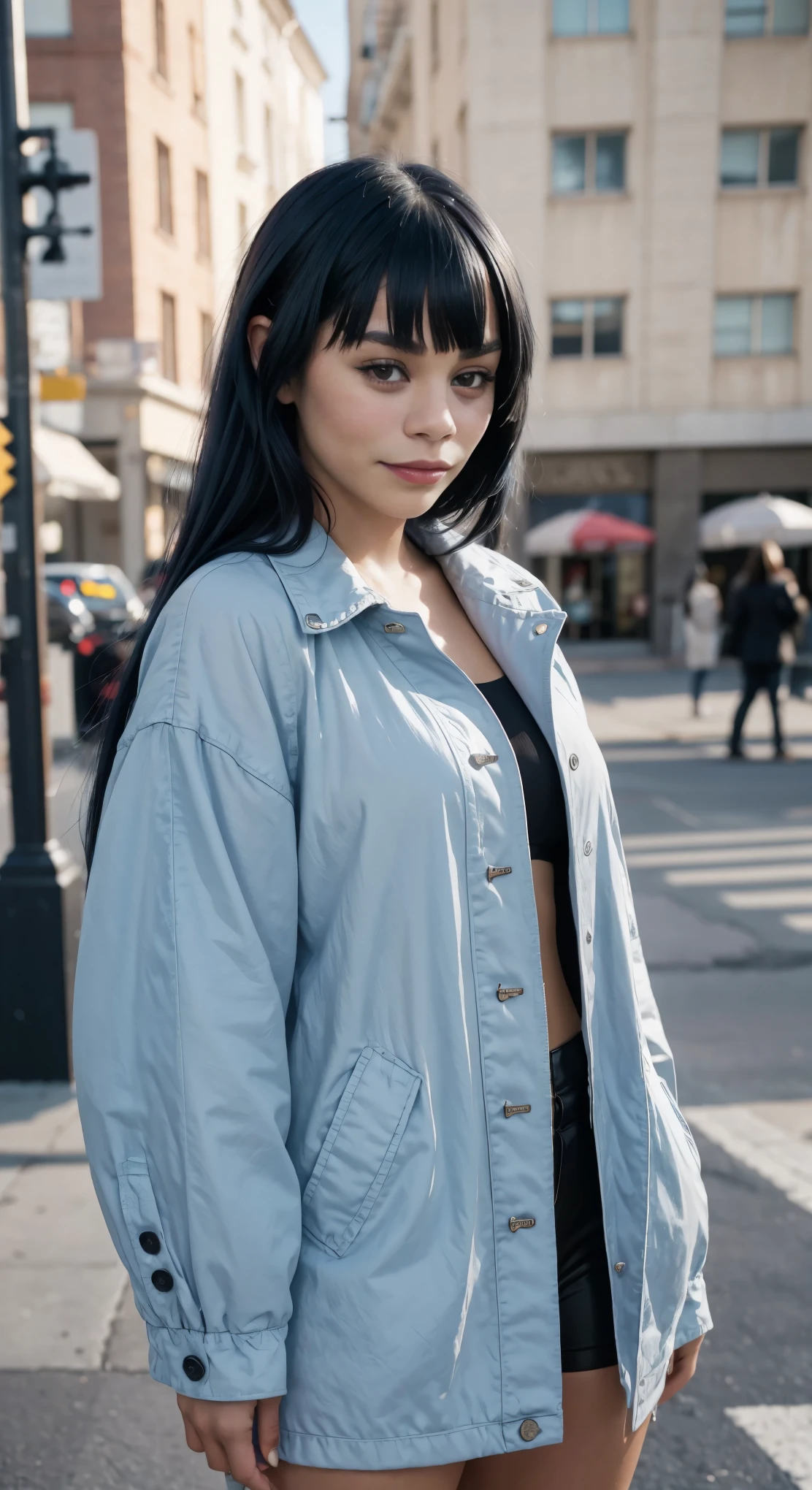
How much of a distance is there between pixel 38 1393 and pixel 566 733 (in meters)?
2.06

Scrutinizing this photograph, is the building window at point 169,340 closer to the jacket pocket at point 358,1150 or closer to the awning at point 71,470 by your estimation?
the awning at point 71,470

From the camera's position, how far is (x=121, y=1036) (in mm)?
1284

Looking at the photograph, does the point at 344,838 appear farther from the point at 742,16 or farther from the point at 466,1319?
the point at 742,16

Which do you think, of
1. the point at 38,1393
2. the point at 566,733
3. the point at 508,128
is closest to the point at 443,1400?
the point at 566,733

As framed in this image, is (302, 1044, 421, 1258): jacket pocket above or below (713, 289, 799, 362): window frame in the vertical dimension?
below

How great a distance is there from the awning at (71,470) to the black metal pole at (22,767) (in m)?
13.8

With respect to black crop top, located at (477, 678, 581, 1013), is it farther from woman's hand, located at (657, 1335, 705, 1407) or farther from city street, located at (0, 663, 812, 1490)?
city street, located at (0, 663, 812, 1490)

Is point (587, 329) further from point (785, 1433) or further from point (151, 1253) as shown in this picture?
point (151, 1253)

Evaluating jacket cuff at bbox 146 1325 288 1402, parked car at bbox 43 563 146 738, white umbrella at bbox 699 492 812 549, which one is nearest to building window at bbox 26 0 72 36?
jacket cuff at bbox 146 1325 288 1402

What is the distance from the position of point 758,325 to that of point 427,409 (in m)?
24.5

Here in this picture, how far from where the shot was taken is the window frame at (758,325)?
23.9 meters

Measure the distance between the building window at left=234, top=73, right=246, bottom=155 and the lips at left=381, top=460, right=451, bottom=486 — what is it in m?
5.12

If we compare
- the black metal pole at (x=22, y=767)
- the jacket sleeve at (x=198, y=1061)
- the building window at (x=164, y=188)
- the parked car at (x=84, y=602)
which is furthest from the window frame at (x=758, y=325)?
the jacket sleeve at (x=198, y=1061)

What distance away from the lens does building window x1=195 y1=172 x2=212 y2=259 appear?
732 centimetres
